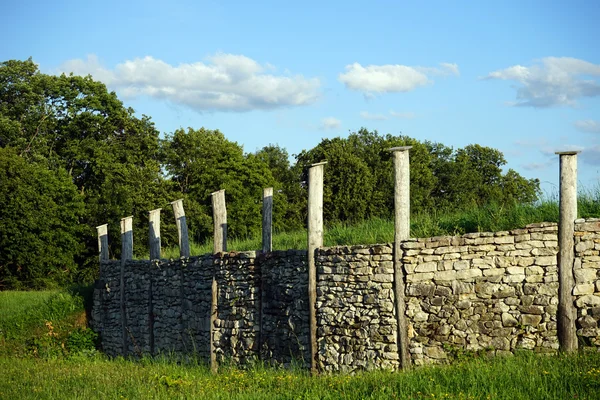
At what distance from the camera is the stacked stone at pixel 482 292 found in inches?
442

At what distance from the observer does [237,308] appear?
14.3m

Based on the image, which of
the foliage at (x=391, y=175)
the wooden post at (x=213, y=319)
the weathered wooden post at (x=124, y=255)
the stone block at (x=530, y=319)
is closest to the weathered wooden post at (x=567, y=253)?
the stone block at (x=530, y=319)

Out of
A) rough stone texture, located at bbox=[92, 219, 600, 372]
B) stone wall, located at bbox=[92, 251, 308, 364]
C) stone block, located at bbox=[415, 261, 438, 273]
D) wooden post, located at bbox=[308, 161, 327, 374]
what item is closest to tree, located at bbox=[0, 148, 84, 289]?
stone wall, located at bbox=[92, 251, 308, 364]

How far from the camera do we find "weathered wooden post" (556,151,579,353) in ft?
36.1

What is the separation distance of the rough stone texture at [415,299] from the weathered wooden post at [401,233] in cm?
10

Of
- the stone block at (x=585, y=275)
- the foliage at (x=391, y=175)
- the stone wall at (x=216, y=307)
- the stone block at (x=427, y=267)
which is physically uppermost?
the foliage at (x=391, y=175)

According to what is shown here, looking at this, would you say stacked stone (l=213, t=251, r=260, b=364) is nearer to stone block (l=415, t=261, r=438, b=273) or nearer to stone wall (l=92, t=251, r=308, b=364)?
stone wall (l=92, t=251, r=308, b=364)

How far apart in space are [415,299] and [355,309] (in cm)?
106

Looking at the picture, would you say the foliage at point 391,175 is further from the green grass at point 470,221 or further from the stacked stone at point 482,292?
the stacked stone at point 482,292

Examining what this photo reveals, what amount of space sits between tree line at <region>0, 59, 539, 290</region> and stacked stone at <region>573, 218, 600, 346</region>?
20.9 m

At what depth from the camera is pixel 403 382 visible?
9852 millimetres

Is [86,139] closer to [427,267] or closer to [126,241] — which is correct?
[126,241]

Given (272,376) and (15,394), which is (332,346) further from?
(15,394)

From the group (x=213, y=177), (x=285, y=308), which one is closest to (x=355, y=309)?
(x=285, y=308)
